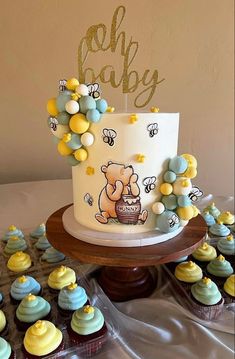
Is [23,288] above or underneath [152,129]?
underneath

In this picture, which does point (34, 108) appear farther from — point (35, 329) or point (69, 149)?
point (35, 329)

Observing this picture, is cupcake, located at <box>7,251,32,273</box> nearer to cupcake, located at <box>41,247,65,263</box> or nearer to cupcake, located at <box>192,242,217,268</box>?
cupcake, located at <box>41,247,65,263</box>

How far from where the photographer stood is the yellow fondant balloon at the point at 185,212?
61cm

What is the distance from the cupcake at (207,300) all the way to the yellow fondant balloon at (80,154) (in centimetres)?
33

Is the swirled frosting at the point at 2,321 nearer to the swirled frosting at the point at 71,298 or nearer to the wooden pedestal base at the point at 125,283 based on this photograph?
the swirled frosting at the point at 71,298

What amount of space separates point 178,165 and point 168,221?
10cm

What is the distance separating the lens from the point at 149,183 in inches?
23.9

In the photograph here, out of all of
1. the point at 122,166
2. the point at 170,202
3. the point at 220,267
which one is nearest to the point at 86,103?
the point at 122,166

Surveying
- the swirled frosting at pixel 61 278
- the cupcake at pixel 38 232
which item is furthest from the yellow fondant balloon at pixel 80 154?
the cupcake at pixel 38 232

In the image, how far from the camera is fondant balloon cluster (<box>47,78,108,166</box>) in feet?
1.88

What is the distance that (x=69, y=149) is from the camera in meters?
0.61

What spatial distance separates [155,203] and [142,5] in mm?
761

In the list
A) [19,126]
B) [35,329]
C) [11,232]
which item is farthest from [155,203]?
[19,126]

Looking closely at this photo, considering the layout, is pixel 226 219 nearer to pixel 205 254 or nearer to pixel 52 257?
pixel 205 254
